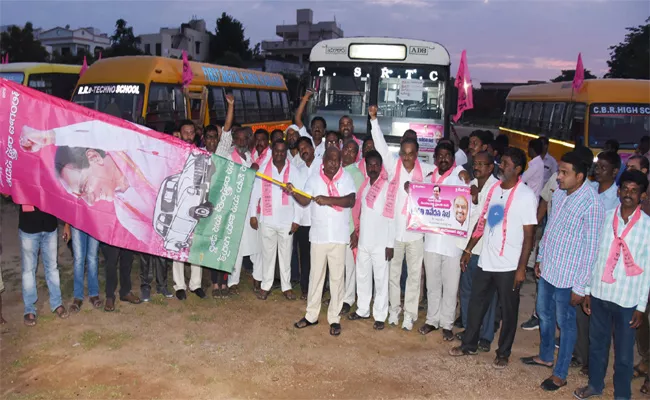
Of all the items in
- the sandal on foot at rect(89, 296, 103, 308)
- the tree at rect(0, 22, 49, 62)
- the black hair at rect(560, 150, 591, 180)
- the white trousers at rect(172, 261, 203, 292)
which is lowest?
the sandal on foot at rect(89, 296, 103, 308)

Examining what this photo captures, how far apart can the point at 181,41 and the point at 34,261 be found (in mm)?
A: 63388

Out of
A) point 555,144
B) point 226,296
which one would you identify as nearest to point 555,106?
point 555,144

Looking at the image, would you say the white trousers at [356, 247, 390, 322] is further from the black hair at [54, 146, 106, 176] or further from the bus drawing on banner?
the bus drawing on banner

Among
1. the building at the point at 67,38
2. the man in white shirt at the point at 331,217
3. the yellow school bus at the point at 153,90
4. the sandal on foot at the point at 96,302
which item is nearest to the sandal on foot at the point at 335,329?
the man in white shirt at the point at 331,217

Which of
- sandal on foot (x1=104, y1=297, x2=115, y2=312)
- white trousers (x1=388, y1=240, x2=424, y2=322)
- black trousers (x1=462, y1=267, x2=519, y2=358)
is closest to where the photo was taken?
black trousers (x1=462, y1=267, x2=519, y2=358)

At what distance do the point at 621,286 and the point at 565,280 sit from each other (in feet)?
1.54

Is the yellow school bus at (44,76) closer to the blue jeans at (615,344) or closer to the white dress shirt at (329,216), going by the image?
the white dress shirt at (329,216)

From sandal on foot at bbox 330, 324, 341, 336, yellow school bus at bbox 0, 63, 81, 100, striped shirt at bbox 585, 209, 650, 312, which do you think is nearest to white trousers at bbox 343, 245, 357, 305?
sandal on foot at bbox 330, 324, 341, 336

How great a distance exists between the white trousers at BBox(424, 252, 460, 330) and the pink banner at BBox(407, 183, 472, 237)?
33 cm

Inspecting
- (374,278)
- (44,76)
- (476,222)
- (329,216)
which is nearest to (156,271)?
(329,216)

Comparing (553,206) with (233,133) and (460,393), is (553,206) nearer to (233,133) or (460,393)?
(460,393)

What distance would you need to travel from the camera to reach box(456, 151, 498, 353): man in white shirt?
558cm

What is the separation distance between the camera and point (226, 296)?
7258 mm

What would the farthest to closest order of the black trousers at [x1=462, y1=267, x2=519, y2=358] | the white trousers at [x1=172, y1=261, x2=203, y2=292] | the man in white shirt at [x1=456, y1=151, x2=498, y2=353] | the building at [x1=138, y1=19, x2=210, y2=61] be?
the building at [x1=138, y1=19, x2=210, y2=61] < the white trousers at [x1=172, y1=261, x2=203, y2=292] < the man in white shirt at [x1=456, y1=151, x2=498, y2=353] < the black trousers at [x1=462, y1=267, x2=519, y2=358]
